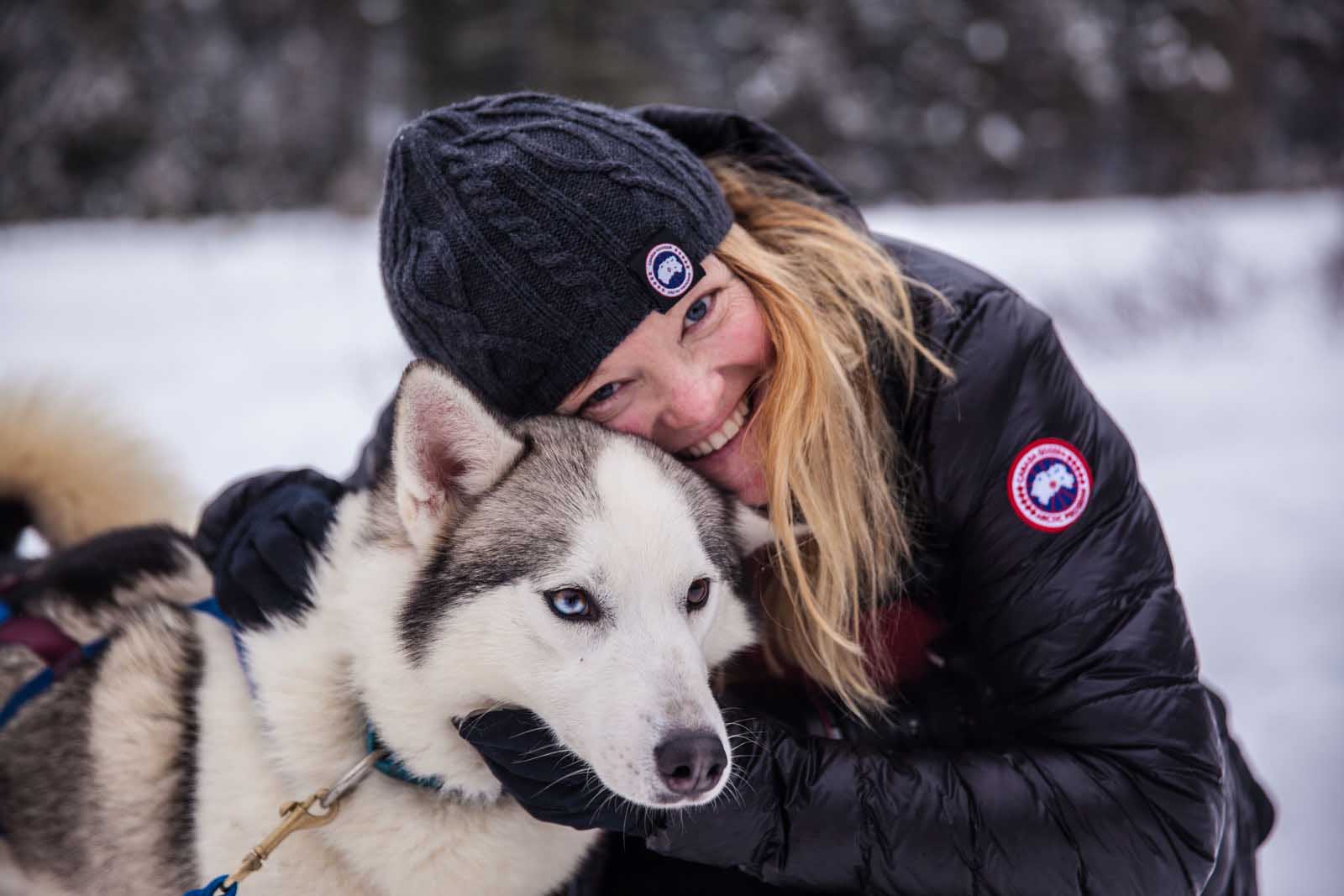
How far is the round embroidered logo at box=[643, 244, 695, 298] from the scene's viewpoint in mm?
1275

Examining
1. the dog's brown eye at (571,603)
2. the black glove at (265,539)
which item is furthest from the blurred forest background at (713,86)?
the dog's brown eye at (571,603)

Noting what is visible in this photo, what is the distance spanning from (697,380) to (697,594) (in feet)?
1.04

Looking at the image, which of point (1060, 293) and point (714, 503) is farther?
point (1060, 293)

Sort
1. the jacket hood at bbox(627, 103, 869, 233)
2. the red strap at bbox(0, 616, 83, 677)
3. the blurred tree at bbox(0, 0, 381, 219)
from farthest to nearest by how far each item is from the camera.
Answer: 1. the blurred tree at bbox(0, 0, 381, 219)
2. the jacket hood at bbox(627, 103, 869, 233)
3. the red strap at bbox(0, 616, 83, 677)

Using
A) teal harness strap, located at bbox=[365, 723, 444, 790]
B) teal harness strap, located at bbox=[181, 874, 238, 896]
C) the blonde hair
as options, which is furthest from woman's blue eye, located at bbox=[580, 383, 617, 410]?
teal harness strap, located at bbox=[181, 874, 238, 896]

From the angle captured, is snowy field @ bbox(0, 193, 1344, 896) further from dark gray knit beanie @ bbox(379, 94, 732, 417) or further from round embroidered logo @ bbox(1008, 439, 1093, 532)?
round embroidered logo @ bbox(1008, 439, 1093, 532)

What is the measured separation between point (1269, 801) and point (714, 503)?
3.85 ft

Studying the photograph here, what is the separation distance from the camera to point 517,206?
1263mm

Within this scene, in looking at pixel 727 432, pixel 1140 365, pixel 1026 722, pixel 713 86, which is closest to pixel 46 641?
pixel 727 432

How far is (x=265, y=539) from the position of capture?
4.55 feet

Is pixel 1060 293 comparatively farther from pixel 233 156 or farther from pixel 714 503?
pixel 233 156

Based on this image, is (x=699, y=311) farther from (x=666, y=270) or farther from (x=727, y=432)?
(x=727, y=432)

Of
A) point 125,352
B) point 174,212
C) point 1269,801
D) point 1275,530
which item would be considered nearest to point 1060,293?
point 1275,530

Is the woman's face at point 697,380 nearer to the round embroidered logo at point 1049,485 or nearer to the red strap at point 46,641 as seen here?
the round embroidered logo at point 1049,485
